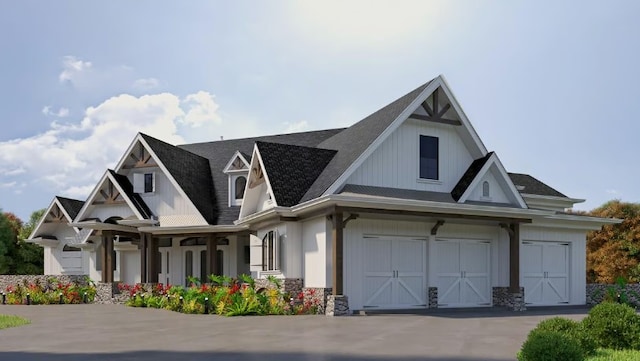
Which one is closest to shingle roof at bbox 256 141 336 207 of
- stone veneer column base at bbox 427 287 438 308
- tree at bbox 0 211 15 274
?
stone veneer column base at bbox 427 287 438 308

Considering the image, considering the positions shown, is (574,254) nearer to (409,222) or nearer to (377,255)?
(409,222)

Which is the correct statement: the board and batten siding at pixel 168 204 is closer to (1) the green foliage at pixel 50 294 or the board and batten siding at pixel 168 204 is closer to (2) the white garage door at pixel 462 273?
(1) the green foliage at pixel 50 294

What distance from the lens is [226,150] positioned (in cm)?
3691

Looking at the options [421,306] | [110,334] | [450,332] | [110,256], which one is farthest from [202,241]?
[450,332]

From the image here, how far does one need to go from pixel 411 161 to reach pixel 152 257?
1467 centimetres

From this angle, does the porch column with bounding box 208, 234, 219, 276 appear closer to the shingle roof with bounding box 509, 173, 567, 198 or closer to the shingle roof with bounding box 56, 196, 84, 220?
the shingle roof with bounding box 56, 196, 84, 220

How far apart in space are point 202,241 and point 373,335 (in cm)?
2022

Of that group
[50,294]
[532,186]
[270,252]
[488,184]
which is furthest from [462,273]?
[50,294]

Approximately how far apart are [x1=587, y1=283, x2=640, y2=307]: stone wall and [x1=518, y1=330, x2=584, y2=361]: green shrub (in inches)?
725

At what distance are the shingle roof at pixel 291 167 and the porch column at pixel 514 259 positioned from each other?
285 inches

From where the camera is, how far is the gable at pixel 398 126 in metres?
21.8

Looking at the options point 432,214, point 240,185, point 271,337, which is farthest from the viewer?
point 240,185

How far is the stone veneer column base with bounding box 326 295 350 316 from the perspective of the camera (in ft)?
65.2

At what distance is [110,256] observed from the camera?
31.2 m
